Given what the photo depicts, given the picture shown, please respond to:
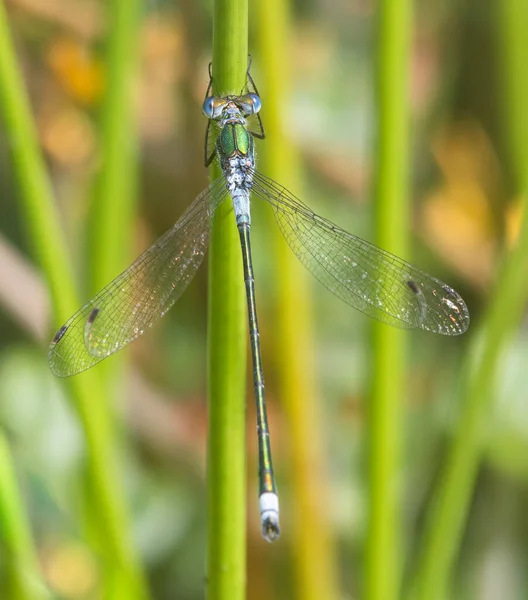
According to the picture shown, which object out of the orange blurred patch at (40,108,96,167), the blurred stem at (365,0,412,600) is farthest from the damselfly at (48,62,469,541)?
the orange blurred patch at (40,108,96,167)

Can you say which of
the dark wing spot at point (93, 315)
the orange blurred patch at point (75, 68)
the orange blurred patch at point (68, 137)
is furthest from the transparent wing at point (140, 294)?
the orange blurred patch at point (68, 137)

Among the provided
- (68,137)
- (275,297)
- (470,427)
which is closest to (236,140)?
(275,297)

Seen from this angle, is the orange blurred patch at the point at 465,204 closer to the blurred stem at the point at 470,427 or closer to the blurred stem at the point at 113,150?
the blurred stem at the point at 113,150

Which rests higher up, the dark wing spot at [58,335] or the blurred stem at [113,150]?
the blurred stem at [113,150]

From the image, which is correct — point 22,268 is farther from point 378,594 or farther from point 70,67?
point 378,594

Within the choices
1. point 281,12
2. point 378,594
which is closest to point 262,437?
point 378,594

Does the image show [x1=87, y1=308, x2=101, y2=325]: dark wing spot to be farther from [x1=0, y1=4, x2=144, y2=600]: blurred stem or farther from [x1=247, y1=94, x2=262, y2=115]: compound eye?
[x1=247, y1=94, x2=262, y2=115]: compound eye
